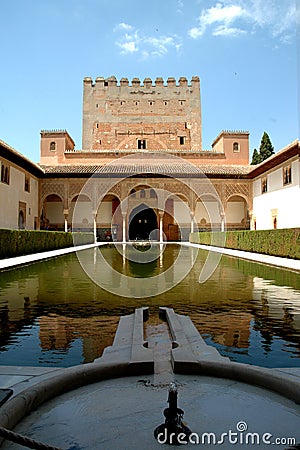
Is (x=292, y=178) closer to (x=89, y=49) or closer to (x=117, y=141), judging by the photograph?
(x=89, y=49)

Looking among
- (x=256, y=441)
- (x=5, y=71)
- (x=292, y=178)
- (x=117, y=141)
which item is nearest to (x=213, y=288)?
(x=256, y=441)

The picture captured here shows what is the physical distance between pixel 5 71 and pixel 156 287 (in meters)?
7.51

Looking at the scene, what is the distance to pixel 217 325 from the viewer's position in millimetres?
4457

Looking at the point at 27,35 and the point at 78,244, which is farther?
the point at 78,244

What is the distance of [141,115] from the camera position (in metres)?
37.8

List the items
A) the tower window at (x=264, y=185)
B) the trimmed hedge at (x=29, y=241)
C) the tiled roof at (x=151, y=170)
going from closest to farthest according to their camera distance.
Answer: the trimmed hedge at (x=29, y=241) < the tower window at (x=264, y=185) < the tiled roof at (x=151, y=170)

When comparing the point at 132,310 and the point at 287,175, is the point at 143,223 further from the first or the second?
the point at 132,310

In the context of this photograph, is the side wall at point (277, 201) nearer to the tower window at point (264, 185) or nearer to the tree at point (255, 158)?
the tower window at point (264, 185)

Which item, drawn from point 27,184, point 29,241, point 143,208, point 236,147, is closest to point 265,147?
point 236,147

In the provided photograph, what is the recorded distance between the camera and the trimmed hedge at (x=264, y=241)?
43.8 ft

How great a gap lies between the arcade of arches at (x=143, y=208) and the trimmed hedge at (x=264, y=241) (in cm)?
544

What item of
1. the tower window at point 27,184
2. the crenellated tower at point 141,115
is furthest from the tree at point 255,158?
the tower window at point 27,184

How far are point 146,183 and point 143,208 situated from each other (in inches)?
129

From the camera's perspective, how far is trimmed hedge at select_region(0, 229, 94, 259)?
1353 centimetres
